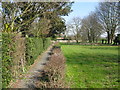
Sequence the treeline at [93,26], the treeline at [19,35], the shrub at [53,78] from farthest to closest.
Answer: the treeline at [93,26]
the treeline at [19,35]
the shrub at [53,78]

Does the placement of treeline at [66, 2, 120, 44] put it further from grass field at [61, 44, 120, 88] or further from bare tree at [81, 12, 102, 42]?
grass field at [61, 44, 120, 88]

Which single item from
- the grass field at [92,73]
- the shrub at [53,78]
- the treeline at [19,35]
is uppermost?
the treeline at [19,35]

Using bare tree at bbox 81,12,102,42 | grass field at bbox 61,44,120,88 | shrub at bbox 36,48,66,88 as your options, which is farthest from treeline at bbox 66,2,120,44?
shrub at bbox 36,48,66,88

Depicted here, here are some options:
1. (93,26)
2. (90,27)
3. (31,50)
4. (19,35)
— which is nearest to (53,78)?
(19,35)

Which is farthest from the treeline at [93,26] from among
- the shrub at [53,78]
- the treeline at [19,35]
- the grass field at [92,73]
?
the shrub at [53,78]

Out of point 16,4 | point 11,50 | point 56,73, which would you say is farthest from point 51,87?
point 16,4

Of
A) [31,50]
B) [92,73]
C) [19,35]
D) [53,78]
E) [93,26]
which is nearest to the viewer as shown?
[53,78]

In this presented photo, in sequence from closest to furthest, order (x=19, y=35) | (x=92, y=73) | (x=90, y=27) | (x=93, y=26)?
(x=19, y=35) → (x=92, y=73) → (x=93, y=26) → (x=90, y=27)

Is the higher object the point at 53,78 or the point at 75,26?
the point at 75,26

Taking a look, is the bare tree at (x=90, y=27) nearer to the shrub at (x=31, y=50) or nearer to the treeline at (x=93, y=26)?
the treeline at (x=93, y=26)

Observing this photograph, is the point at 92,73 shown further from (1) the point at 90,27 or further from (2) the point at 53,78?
(1) the point at 90,27

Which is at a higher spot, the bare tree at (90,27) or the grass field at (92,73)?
the bare tree at (90,27)

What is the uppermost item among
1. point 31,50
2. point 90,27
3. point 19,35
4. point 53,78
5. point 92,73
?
point 90,27

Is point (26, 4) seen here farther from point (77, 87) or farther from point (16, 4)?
point (77, 87)
